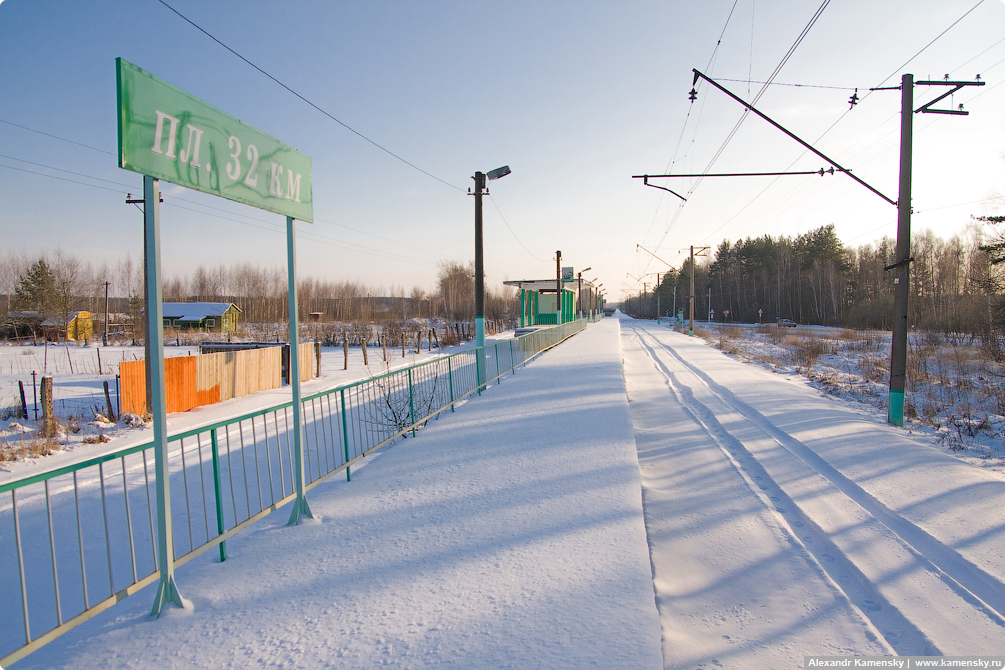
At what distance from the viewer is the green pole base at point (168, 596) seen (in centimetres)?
281

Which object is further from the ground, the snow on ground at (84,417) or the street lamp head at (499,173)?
the street lamp head at (499,173)

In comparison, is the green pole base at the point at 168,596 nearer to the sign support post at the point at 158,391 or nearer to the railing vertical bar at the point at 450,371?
the sign support post at the point at 158,391

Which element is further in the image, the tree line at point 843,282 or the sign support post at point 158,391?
the tree line at point 843,282

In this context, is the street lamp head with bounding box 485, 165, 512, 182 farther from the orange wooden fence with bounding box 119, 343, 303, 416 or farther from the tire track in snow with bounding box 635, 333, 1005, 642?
the tire track in snow with bounding box 635, 333, 1005, 642

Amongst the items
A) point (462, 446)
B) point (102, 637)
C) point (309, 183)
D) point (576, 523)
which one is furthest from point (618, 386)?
point (102, 637)

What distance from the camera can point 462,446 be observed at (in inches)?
251

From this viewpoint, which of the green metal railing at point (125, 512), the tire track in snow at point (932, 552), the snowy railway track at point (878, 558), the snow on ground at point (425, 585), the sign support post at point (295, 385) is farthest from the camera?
the sign support post at point (295, 385)

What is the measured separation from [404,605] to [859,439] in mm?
7246

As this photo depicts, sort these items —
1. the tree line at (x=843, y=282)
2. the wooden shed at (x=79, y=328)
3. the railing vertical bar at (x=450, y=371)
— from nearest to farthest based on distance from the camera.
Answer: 1. the railing vertical bar at (x=450, y=371)
2. the tree line at (x=843, y=282)
3. the wooden shed at (x=79, y=328)

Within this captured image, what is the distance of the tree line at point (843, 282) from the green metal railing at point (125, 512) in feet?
64.7

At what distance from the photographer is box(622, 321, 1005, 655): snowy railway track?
291 centimetres

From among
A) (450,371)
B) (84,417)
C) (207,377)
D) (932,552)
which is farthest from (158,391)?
(207,377)

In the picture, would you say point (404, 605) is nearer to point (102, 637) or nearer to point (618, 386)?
point (102, 637)

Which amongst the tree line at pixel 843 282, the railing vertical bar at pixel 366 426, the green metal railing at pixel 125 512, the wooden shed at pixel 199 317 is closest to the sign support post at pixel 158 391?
the green metal railing at pixel 125 512
